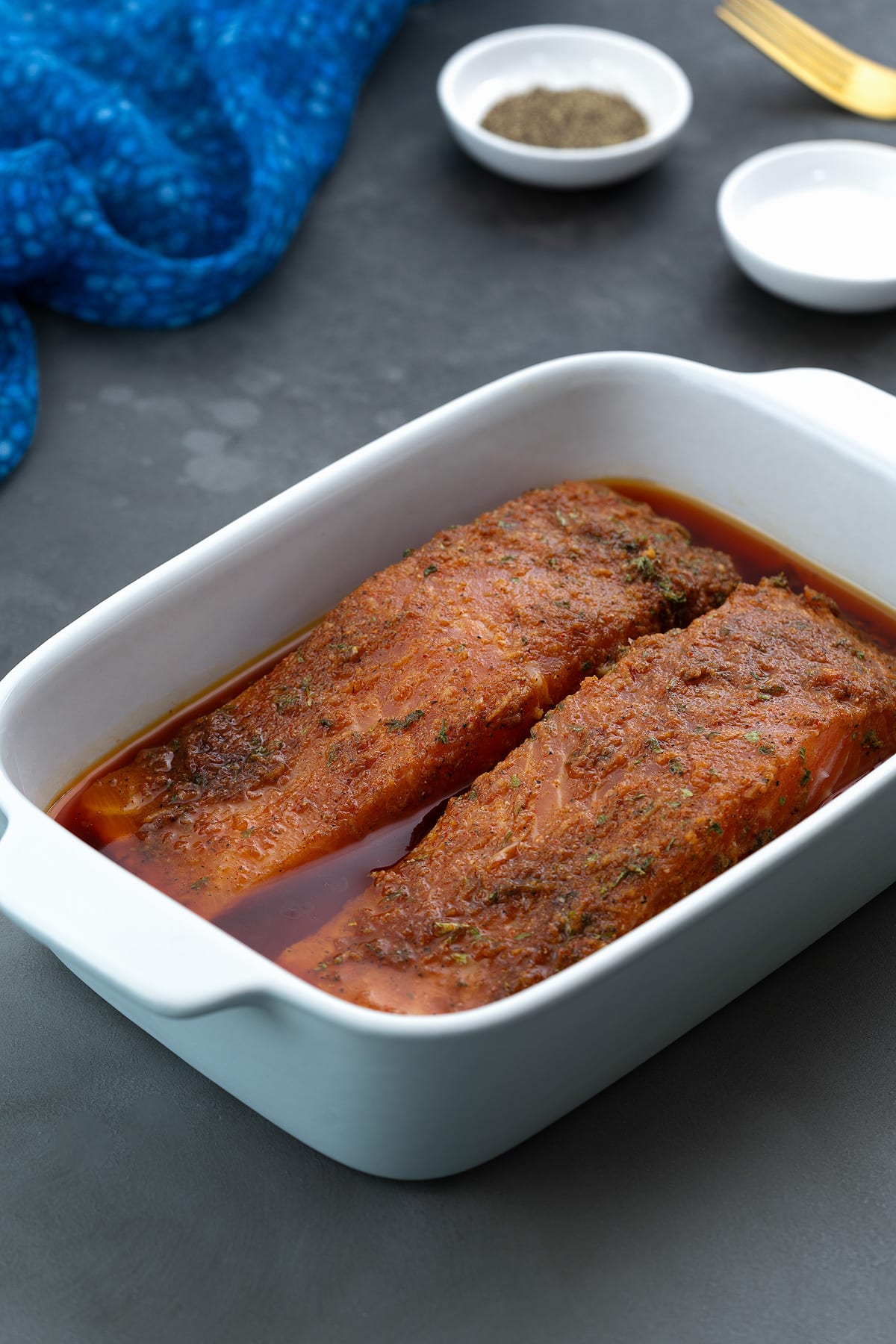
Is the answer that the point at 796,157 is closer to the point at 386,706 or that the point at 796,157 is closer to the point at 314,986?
the point at 386,706

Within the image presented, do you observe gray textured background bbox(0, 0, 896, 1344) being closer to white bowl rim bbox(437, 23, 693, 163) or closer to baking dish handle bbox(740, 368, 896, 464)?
baking dish handle bbox(740, 368, 896, 464)

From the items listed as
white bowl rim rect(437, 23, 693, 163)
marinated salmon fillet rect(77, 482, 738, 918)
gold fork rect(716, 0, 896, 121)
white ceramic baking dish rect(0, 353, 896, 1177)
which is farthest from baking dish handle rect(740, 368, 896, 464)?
gold fork rect(716, 0, 896, 121)

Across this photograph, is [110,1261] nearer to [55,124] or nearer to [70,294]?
[70,294]

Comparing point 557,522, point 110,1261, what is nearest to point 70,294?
point 557,522

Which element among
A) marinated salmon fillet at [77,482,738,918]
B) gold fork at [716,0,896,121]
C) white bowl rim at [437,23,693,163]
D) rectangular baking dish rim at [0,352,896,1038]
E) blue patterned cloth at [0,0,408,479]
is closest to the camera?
rectangular baking dish rim at [0,352,896,1038]

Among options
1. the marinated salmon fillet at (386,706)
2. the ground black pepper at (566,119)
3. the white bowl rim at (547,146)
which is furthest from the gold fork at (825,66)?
the marinated salmon fillet at (386,706)

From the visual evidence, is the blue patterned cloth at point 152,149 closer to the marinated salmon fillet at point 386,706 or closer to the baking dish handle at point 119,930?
the marinated salmon fillet at point 386,706
